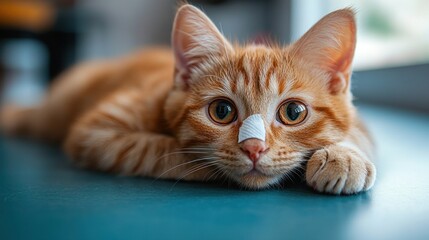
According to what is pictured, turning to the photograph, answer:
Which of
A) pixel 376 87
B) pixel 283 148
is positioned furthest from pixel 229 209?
pixel 376 87

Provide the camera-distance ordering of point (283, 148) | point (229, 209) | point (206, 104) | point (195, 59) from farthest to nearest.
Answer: point (195, 59) → point (206, 104) → point (283, 148) → point (229, 209)

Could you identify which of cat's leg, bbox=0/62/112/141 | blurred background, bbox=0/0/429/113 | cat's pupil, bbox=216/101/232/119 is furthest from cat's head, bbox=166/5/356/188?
blurred background, bbox=0/0/429/113

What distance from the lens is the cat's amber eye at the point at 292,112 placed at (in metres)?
1.08

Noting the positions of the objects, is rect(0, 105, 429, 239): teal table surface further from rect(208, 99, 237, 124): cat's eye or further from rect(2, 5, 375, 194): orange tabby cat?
rect(208, 99, 237, 124): cat's eye

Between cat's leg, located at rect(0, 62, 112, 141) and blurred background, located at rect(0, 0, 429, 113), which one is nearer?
cat's leg, located at rect(0, 62, 112, 141)

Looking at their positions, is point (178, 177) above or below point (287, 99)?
below

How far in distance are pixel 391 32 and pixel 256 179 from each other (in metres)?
2.11

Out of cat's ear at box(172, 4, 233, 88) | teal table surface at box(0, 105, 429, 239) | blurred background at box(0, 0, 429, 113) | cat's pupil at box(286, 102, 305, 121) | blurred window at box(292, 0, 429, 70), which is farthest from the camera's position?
blurred background at box(0, 0, 429, 113)

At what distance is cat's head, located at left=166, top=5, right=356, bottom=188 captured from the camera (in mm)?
1036

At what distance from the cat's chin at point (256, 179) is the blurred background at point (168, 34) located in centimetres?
149

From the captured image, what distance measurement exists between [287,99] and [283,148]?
0.12 meters

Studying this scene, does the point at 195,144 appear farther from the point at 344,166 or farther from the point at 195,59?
the point at 344,166

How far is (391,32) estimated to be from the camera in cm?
280

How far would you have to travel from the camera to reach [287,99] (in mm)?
1094
